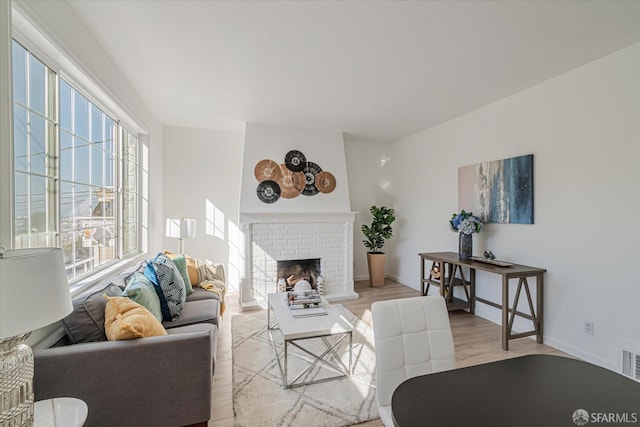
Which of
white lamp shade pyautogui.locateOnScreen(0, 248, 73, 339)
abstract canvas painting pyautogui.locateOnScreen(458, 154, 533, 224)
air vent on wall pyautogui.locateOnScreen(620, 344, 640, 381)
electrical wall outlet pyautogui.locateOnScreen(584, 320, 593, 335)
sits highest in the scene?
abstract canvas painting pyautogui.locateOnScreen(458, 154, 533, 224)

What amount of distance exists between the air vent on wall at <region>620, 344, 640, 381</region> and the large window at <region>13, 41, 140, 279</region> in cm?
410

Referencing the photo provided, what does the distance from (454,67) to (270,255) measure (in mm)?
3198

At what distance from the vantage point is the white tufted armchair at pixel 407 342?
4.17 feet

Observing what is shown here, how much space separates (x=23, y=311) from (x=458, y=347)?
3.11 metres

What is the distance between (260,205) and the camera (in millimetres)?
4277

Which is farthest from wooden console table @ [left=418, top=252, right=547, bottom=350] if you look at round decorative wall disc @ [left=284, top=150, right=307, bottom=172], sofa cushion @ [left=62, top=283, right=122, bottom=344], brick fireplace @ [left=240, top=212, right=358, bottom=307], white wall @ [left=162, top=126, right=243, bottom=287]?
sofa cushion @ [left=62, top=283, right=122, bottom=344]

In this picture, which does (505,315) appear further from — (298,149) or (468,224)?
(298,149)

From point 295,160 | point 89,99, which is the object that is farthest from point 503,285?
point 89,99

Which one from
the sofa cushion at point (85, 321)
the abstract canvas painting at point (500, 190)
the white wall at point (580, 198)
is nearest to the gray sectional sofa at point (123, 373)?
the sofa cushion at point (85, 321)

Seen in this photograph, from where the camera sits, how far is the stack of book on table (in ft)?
8.36

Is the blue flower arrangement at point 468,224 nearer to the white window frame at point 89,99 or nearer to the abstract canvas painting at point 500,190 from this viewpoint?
the abstract canvas painting at point 500,190

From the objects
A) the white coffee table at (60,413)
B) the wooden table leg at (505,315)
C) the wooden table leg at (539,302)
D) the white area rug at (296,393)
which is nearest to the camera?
the white coffee table at (60,413)

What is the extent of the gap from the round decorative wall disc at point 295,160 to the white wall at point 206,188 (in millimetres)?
894

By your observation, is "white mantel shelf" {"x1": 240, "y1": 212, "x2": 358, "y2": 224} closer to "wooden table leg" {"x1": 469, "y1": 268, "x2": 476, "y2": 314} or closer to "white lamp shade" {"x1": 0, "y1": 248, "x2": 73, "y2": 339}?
"wooden table leg" {"x1": 469, "y1": 268, "x2": 476, "y2": 314}
